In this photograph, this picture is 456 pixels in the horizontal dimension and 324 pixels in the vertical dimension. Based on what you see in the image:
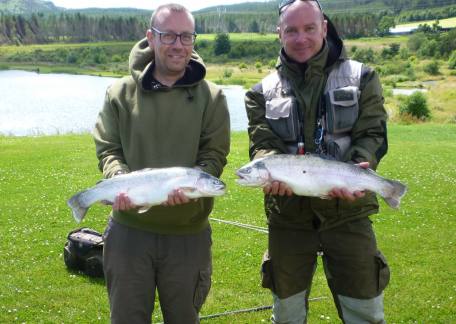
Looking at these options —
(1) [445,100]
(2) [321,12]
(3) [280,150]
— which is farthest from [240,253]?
(1) [445,100]

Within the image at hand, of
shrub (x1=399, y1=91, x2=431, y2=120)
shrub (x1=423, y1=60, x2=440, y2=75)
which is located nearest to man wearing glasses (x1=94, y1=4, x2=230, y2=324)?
shrub (x1=399, y1=91, x2=431, y2=120)

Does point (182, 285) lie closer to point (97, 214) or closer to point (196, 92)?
point (196, 92)

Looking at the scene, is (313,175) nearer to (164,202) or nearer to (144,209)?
(164,202)

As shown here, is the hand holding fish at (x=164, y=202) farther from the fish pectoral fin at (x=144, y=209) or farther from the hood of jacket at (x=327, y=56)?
the hood of jacket at (x=327, y=56)

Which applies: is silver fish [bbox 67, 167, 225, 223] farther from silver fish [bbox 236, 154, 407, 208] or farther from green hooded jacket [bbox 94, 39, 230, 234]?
silver fish [bbox 236, 154, 407, 208]

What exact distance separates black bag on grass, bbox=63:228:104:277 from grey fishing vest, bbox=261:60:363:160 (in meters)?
4.02

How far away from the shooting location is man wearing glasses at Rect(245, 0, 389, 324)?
14.9 ft

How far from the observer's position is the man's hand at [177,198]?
424 centimetres

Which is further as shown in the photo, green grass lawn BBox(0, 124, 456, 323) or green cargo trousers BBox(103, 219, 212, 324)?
green grass lawn BBox(0, 124, 456, 323)

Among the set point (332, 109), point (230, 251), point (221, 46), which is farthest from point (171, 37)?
point (221, 46)

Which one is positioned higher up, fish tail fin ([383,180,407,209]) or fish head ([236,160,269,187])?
fish head ([236,160,269,187])

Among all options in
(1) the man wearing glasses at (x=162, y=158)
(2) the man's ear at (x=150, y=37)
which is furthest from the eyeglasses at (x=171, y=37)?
(2) the man's ear at (x=150, y=37)

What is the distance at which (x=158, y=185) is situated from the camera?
13.9 ft

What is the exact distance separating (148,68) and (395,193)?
2367 mm
